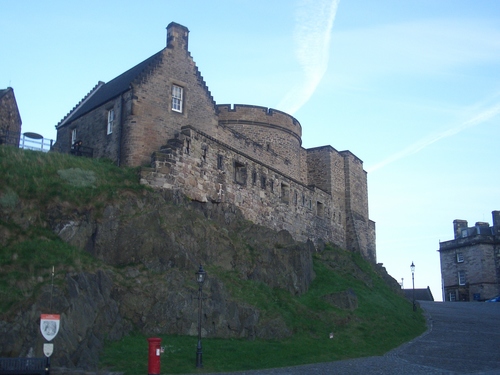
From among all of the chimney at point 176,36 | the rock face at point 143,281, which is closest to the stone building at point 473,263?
the rock face at point 143,281

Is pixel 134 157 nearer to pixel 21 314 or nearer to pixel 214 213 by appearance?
pixel 214 213

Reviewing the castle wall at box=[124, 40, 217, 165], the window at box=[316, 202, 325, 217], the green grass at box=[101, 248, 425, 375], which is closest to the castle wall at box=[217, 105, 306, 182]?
the window at box=[316, 202, 325, 217]

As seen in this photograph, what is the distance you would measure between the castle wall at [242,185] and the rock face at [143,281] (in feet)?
3.42

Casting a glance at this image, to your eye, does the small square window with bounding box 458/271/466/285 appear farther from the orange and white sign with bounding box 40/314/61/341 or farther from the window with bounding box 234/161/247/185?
the orange and white sign with bounding box 40/314/61/341

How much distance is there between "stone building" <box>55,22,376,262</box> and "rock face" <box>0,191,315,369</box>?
190 centimetres

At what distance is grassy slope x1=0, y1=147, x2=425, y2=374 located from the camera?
17.7m

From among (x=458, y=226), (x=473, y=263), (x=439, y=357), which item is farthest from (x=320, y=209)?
(x=458, y=226)

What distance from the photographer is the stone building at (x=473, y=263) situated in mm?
59000

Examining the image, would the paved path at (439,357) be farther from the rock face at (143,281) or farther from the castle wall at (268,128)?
the castle wall at (268,128)

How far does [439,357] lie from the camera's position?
849 inches

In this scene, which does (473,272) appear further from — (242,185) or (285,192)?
(242,185)

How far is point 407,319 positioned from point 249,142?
40.4 ft

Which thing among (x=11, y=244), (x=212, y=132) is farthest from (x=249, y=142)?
(x=11, y=244)

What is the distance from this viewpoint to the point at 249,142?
106 feet
